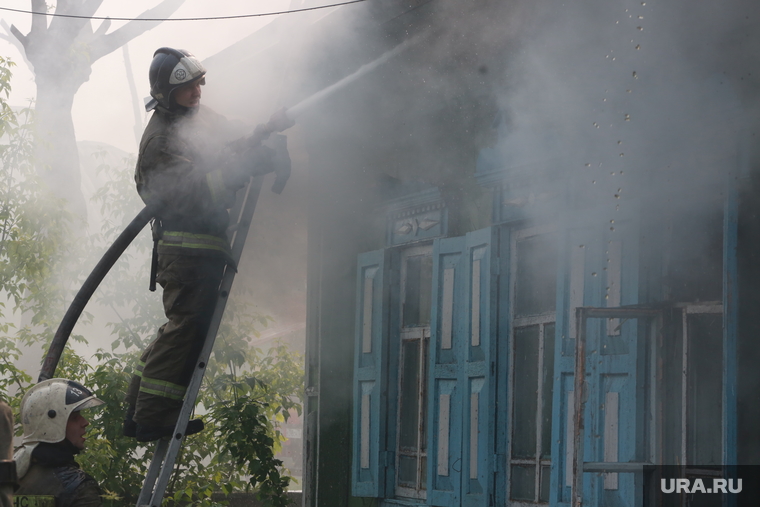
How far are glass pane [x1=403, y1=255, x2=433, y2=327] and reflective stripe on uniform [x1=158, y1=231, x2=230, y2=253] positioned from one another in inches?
99.1

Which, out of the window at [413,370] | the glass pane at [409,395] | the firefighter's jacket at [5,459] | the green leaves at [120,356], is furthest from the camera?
the green leaves at [120,356]

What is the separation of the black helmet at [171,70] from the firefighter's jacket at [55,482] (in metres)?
1.75

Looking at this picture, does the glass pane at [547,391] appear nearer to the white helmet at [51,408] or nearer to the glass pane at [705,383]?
the glass pane at [705,383]

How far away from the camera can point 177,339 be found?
172 inches

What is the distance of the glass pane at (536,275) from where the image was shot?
549 centimetres

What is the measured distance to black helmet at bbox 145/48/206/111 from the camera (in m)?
4.34

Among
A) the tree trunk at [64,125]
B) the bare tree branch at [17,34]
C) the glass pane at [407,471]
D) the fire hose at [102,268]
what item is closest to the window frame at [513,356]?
the glass pane at [407,471]

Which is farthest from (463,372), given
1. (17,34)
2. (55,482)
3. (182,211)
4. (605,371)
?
(17,34)

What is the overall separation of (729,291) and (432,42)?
11.1ft

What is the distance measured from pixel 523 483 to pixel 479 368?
775mm

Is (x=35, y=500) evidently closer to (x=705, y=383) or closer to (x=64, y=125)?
(x=705, y=383)

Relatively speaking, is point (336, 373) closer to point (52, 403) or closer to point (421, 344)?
point (421, 344)

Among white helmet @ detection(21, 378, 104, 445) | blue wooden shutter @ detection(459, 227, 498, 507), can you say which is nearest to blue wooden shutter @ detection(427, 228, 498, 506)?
blue wooden shutter @ detection(459, 227, 498, 507)

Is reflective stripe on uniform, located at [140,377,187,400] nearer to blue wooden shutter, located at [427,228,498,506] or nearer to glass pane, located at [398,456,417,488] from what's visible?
blue wooden shutter, located at [427,228,498,506]
